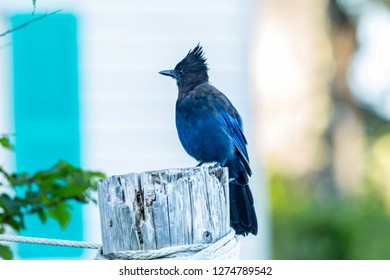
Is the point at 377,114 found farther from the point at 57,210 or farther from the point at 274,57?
the point at 57,210

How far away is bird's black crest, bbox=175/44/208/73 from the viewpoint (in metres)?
4.21

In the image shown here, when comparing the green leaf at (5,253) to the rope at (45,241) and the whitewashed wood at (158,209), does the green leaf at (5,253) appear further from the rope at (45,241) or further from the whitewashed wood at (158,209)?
the whitewashed wood at (158,209)

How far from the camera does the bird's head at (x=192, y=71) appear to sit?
4.22m

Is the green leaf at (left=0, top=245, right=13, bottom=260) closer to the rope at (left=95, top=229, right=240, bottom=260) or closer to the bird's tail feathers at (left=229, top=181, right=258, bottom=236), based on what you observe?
the rope at (left=95, top=229, right=240, bottom=260)

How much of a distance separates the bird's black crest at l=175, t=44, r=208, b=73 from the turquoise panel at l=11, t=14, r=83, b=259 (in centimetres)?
246

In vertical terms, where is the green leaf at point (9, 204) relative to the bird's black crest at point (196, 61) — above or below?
below

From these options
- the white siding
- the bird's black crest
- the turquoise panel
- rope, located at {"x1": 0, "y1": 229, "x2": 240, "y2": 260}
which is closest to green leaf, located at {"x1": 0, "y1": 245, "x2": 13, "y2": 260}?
rope, located at {"x1": 0, "y1": 229, "x2": 240, "y2": 260}

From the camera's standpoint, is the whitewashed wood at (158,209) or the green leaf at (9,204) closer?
the whitewashed wood at (158,209)

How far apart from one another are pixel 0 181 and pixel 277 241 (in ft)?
26.5

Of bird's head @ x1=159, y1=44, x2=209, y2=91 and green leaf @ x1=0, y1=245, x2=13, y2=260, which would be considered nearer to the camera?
green leaf @ x1=0, y1=245, x2=13, y2=260

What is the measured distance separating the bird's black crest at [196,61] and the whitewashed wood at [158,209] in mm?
1379

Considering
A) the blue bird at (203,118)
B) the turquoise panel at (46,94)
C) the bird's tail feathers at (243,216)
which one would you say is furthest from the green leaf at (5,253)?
the turquoise panel at (46,94)
